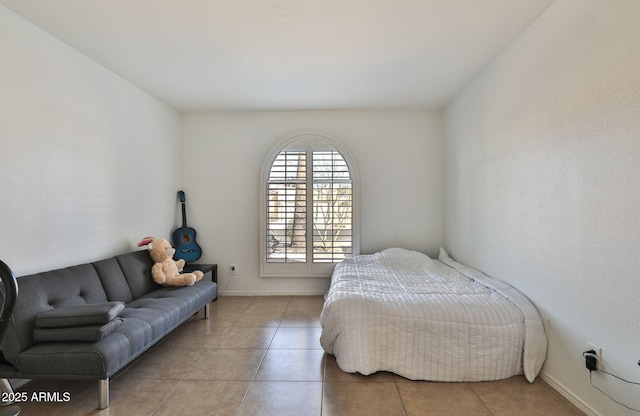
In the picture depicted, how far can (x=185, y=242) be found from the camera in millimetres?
4047

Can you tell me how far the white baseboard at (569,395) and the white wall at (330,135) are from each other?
6.95 feet

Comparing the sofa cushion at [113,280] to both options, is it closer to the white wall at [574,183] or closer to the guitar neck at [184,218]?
the guitar neck at [184,218]

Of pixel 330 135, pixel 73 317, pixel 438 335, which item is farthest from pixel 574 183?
pixel 73 317

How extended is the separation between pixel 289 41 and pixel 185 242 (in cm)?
282

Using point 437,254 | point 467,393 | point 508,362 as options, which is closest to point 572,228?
point 508,362

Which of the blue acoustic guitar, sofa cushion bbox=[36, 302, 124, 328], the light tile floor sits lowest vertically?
the light tile floor

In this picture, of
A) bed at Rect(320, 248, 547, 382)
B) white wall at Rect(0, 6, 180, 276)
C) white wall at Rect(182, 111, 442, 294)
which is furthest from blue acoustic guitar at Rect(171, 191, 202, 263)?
bed at Rect(320, 248, 547, 382)

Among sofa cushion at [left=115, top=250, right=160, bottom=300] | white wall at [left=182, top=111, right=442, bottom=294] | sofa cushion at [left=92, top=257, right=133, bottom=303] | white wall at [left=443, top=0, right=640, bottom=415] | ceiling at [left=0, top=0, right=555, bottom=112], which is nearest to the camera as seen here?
white wall at [left=443, top=0, right=640, bottom=415]

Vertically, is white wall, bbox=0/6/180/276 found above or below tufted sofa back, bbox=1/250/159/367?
above

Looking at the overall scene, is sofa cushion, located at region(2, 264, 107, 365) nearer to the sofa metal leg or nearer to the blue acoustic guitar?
the sofa metal leg

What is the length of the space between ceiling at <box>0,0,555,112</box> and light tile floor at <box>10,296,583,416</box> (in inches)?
96.3

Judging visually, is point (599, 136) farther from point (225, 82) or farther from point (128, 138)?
point (128, 138)

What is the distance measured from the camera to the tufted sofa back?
1.76 metres

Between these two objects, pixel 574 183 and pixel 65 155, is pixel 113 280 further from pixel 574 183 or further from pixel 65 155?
pixel 574 183
